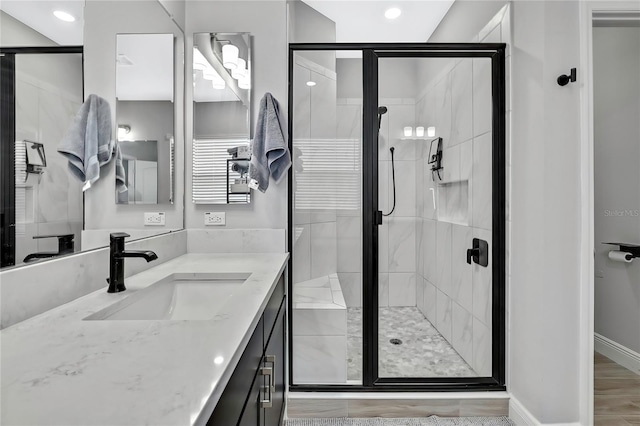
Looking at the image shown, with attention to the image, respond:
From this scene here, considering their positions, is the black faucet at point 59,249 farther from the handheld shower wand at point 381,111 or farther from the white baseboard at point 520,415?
the white baseboard at point 520,415

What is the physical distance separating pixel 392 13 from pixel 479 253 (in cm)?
192

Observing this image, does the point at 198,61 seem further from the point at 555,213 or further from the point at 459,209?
the point at 555,213

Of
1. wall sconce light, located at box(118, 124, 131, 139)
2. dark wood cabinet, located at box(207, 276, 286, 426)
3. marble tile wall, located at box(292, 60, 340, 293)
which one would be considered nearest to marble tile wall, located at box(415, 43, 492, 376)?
marble tile wall, located at box(292, 60, 340, 293)

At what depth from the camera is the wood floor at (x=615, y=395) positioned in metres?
1.82

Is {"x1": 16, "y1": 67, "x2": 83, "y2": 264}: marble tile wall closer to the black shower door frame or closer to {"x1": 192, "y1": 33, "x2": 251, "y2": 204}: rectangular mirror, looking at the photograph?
{"x1": 192, "y1": 33, "x2": 251, "y2": 204}: rectangular mirror

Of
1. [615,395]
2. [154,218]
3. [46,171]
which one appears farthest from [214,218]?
[615,395]

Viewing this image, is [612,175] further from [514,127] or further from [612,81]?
[514,127]

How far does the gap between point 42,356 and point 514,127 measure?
211cm

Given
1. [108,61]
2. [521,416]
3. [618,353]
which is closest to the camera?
[108,61]

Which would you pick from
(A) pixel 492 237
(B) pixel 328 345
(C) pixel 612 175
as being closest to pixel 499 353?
(A) pixel 492 237

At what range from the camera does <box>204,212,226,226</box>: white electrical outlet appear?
193cm

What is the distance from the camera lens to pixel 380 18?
2660 millimetres

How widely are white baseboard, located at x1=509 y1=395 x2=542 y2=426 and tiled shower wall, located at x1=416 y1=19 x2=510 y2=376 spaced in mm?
179

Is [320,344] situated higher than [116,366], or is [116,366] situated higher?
[116,366]
